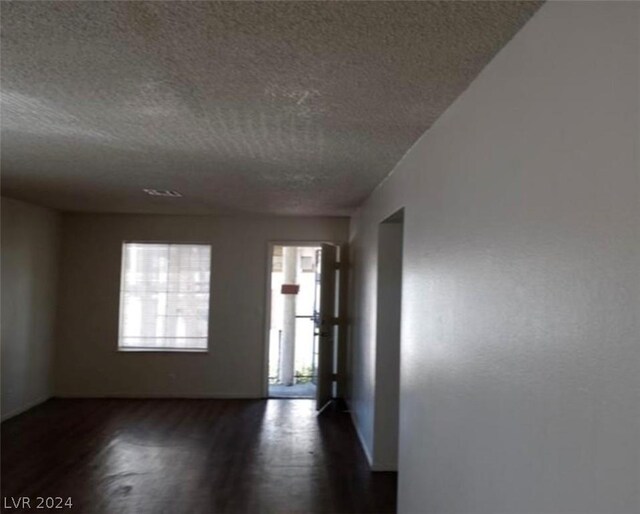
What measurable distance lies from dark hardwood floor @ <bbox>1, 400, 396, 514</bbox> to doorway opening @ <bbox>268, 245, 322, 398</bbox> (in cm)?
139

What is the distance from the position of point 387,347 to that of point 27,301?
4066mm

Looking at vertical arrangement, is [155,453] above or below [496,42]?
below

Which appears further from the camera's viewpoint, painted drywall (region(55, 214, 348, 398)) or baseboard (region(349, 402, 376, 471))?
painted drywall (region(55, 214, 348, 398))

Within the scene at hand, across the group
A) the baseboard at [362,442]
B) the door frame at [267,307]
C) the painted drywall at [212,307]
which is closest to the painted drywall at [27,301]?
the painted drywall at [212,307]

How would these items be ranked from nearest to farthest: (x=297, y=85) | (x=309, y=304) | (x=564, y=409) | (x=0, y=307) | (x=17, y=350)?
(x=564, y=409) → (x=297, y=85) → (x=0, y=307) → (x=17, y=350) → (x=309, y=304)

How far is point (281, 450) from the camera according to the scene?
4.26 m

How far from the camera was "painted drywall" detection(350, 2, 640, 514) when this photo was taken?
3.14 ft

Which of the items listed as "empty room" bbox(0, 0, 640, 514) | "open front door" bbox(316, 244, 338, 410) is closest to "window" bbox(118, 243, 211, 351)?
"empty room" bbox(0, 0, 640, 514)

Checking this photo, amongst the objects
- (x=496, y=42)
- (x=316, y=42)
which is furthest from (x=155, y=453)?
(x=496, y=42)

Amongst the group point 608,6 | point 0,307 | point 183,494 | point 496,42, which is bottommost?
point 183,494

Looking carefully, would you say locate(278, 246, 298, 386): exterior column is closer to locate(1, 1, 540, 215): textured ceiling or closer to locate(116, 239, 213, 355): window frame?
locate(116, 239, 213, 355): window frame

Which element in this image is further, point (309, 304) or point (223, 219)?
point (309, 304)

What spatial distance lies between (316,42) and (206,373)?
5.26 meters

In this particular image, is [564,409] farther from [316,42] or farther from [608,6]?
[316,42]
